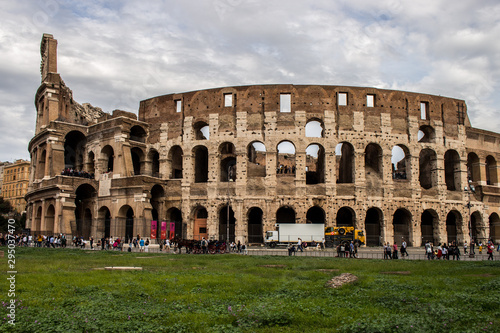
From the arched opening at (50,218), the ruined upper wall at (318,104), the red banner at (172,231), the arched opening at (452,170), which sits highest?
the ruined upper wall at (318,104)

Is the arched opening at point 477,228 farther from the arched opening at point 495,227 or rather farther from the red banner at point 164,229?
the red banner at point 164,229

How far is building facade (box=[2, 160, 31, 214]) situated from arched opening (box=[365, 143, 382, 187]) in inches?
2724

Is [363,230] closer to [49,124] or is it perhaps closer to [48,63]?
[49,124]

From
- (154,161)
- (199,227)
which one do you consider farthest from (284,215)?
(154,161)

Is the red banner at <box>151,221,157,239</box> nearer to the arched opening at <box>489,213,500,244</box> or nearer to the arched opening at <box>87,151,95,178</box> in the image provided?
the arched opening at <box>87,151,95,178</box>

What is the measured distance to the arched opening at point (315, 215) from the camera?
139 feet

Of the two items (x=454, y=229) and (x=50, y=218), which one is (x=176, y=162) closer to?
(x=50, y=218)

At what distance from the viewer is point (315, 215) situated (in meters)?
43.1

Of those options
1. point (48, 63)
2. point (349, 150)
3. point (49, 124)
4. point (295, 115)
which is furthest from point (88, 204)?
point (349, 150)

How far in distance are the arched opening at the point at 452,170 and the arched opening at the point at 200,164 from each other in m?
24.9

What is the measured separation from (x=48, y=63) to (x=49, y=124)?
7.73 metres

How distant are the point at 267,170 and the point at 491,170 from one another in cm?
2503

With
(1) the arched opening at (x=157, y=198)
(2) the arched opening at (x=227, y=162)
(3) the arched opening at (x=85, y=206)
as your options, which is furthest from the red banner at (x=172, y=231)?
(3) the arched opening at (x=85, y=206)

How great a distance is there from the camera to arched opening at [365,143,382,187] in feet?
131
